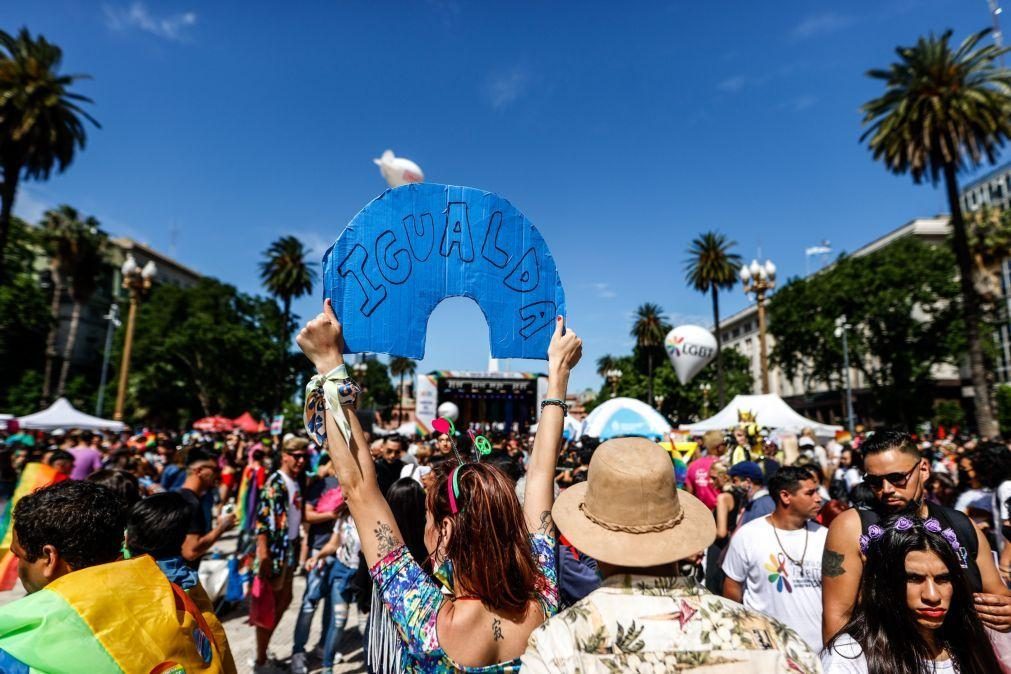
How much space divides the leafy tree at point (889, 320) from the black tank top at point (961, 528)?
33.2 metres

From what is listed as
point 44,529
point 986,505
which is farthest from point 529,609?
point 986,505

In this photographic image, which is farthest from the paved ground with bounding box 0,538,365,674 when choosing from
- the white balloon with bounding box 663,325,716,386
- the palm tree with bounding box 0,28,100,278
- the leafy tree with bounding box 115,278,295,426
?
the leafy tree with bounding box 115,278,295,426

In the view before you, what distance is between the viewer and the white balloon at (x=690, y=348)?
17.2 meters

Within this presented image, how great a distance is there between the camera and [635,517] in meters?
1.35

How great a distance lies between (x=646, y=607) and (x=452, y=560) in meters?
0.59

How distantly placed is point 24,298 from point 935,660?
1713 inches

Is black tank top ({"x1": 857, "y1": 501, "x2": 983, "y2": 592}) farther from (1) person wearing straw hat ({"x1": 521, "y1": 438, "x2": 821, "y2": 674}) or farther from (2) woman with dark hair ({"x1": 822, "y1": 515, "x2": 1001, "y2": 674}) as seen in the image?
(1) person wearing straw hat ({"x1": 521, "y1": 438, "x2": 821, "y2": 674})

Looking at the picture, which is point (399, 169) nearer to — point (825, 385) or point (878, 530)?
point (878, 530)

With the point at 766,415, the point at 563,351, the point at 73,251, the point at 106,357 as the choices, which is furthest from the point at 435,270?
the point at 106,357

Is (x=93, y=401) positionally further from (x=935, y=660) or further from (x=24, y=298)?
(x=935, y=660)

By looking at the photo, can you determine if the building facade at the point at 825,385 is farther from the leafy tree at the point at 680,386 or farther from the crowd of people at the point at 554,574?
the crowd of people at the point at 554,574

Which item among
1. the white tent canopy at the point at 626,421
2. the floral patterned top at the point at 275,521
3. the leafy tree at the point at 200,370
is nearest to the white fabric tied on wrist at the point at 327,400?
the floral patterned top at the point at 275,521

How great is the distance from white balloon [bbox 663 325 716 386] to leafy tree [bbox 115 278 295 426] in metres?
28.0

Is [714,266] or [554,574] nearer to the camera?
[554,574]
